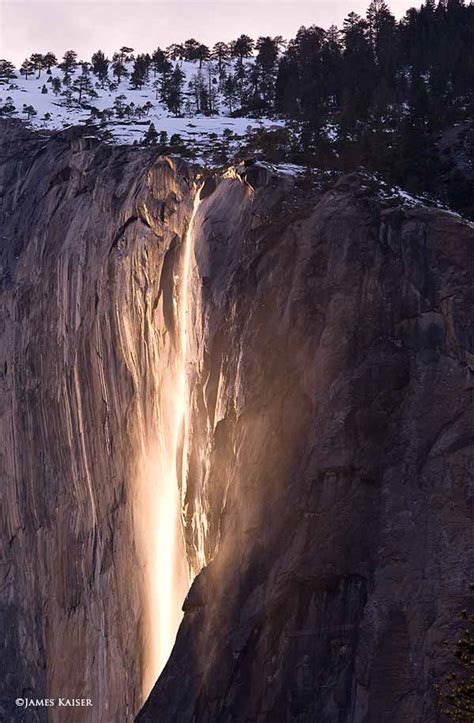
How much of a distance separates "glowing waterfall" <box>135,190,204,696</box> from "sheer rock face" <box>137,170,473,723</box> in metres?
5.51

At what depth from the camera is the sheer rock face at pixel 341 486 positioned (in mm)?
24531

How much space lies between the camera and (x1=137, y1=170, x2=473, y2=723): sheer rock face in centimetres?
2453

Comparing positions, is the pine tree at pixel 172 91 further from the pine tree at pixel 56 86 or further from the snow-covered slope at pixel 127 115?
the pine tree at pixel 56 86

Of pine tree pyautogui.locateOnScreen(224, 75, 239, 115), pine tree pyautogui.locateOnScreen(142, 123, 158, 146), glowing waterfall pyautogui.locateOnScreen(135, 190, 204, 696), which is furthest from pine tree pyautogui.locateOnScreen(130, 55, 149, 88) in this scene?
glowing waterfall pyautogui.locateOnScreen(135, 190, 204, 696)

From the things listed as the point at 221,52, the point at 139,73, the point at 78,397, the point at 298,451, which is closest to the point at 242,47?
the point at 221,52

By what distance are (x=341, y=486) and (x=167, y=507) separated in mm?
11619

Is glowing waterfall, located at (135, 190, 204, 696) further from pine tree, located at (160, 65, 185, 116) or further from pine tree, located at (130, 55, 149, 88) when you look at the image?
pine tree, located at (130, 55, 149, 88)

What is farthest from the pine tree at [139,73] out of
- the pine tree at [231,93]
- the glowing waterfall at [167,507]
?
the glowing waterfall at [167,507]

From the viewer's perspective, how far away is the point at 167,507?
3647 centimetres

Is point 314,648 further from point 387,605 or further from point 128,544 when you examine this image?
point 128,544

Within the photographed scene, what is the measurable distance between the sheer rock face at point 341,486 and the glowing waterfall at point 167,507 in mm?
5514

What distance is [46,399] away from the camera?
4916 cm

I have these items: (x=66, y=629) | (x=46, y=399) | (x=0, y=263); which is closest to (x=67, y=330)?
(x=46, y=399)

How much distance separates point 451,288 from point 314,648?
28.9 ft
